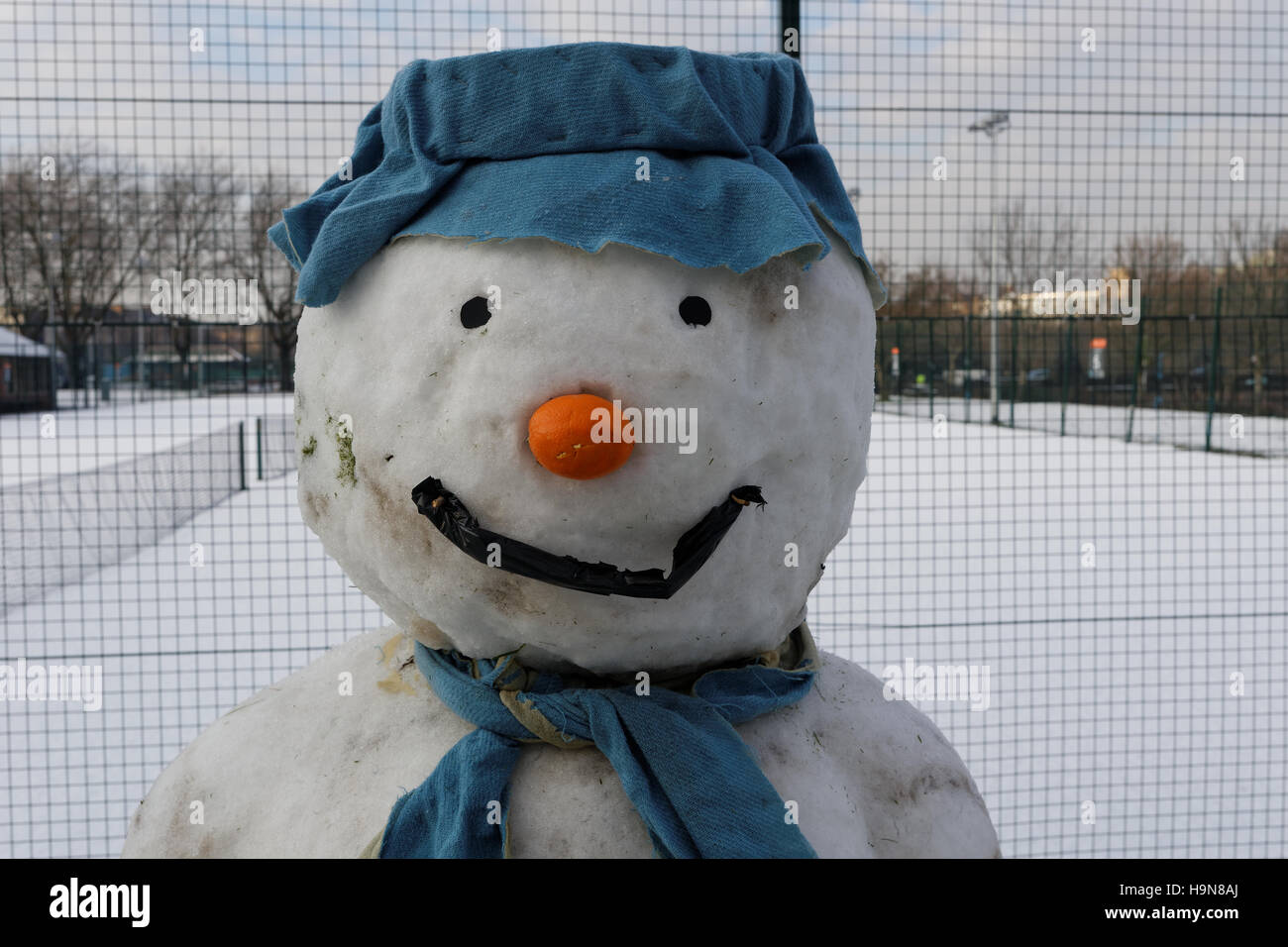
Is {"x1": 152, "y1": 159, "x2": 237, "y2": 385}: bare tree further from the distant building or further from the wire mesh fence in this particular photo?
the distant building

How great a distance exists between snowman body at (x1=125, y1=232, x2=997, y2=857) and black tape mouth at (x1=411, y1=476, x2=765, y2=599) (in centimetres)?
1

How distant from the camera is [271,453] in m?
8.42

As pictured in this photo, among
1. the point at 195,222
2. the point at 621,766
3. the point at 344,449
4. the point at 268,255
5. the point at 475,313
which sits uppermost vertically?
the point at 195,222

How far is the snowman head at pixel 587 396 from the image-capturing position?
3.15 ft

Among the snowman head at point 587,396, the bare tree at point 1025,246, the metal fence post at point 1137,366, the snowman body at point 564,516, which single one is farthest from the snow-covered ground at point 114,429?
the metal fence post at point 1137,366

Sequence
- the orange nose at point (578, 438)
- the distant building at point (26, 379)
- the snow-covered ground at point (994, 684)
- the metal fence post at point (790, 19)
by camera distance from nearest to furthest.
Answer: the orange nose at point (578, 438)
the metal fence post at point (790, 19)
the snow-covered ground at point (994, 684)
the distant building at point (26, 379)

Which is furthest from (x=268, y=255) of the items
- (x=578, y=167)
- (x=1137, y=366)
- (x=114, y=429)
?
(x=1137, y=366)

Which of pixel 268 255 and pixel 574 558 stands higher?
pixel 268 255

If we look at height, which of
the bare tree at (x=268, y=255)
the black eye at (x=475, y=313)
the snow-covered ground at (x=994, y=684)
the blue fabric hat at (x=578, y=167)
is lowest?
the snow-covered ground at (x=994, y=684)

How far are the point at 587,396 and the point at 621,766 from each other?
1.29 ft

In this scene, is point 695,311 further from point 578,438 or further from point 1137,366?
point 1137,366

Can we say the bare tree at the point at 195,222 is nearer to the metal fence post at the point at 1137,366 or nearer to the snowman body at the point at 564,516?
the snowman body at the point at 564,516

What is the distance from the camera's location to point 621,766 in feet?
3.38
